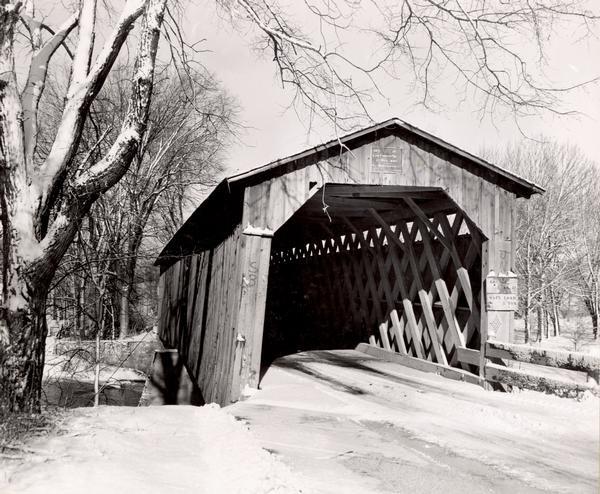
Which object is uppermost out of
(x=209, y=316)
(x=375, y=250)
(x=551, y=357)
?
(x=375, y=250)

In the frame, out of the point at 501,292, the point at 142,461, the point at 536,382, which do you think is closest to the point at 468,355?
the point at 501,292

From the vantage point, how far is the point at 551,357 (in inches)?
236

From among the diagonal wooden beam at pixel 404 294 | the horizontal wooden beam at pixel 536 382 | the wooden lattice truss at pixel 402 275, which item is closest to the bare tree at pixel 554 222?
the wooden lattice truss at pixel 402 275

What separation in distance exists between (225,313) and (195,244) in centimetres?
467

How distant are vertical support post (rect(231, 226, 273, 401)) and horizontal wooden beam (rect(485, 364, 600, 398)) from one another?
10.5 ft

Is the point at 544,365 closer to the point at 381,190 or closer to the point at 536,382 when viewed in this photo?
the point at 536,382

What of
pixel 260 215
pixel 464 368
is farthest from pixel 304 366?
pixel 260 215

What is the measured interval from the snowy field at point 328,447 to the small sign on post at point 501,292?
1.30 metres

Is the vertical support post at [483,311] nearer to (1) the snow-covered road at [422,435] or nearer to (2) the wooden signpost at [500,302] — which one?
(2) the wooden signpost at [500,302]

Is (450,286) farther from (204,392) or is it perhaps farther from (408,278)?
(204,392)

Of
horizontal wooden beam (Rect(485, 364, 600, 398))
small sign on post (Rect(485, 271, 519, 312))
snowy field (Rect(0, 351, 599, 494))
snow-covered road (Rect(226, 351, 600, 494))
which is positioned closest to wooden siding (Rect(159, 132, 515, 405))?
small sign on post (Rect(485, 271, 519, 312))

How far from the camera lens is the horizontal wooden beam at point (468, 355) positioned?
783 cm

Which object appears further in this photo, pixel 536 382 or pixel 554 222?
pixel 554 222

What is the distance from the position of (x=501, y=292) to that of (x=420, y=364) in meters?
2.08
